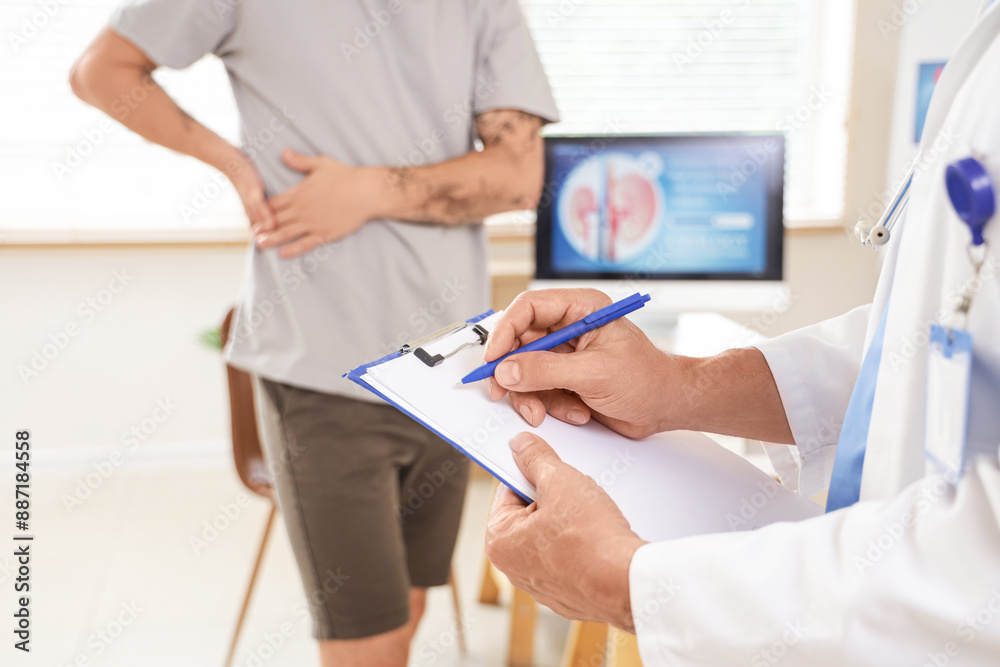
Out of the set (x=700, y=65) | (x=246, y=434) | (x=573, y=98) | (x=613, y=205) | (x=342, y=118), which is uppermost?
(x=700, y=65)

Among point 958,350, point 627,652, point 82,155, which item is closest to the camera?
point 958,350

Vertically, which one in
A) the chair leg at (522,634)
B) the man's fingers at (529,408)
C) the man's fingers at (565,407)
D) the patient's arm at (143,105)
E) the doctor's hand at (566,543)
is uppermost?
the patient's arm at (143,105)

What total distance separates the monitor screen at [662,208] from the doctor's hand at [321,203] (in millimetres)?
1137

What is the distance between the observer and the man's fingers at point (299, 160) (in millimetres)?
1152

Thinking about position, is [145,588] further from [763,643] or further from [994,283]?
[994,283]

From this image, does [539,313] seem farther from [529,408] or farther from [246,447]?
[246,447]

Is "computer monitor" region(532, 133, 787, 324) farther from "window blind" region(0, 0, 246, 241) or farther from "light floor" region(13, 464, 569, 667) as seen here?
"window blind" region(0, 0, 246, 241)

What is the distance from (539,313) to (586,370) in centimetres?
9

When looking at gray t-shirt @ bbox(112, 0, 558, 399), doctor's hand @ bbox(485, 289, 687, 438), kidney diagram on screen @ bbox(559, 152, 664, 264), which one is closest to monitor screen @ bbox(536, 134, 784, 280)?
kidney diagram on screen @ bbox(559, 152, 664, 264)

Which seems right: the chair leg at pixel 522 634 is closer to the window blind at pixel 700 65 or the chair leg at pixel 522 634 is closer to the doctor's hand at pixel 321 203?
the doctor's hand at pixel 321 203

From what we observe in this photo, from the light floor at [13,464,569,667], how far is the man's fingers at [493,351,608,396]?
1.36 meters

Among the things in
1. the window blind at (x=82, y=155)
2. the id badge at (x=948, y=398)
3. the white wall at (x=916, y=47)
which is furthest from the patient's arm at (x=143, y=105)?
the white wall at (x=916, y=47)

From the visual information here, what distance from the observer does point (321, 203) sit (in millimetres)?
1124

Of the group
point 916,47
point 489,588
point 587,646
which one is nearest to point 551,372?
point 587,646
